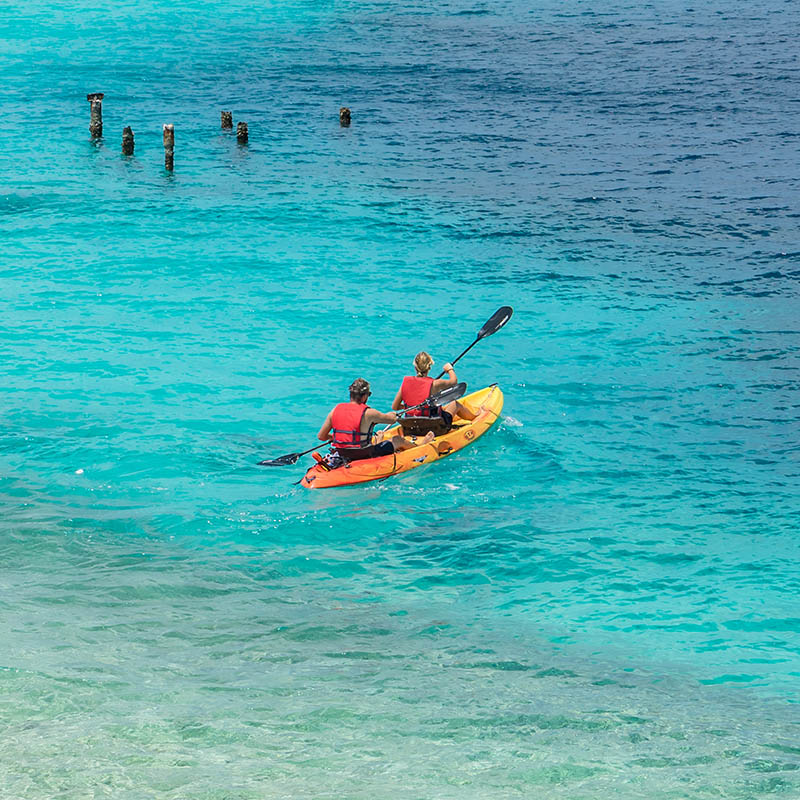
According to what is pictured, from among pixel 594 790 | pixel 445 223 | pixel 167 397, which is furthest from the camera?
pixel 445 223

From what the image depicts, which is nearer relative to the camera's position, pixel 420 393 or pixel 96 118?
pixel 420 393

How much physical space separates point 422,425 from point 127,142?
2406 centimetres

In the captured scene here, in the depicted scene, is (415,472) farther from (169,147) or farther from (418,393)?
(169,147)

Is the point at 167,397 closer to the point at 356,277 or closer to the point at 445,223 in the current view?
the point at 356,277

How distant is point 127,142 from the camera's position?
38.0 m

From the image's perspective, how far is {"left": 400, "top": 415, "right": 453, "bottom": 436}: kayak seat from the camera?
17.8 meters

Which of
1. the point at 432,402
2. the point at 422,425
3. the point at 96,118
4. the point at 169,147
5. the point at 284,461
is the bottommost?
the point at 284,461

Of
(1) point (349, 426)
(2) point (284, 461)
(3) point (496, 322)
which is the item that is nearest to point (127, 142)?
(3) point (496, 322)

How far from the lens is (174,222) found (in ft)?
104

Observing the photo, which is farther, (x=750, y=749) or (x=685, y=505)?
(x=685, y=505)

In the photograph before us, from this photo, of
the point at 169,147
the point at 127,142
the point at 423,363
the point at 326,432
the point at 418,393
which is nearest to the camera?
the point at 326,432

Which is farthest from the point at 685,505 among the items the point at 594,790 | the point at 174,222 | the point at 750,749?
the point at 174,222

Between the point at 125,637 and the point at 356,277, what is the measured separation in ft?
53.5

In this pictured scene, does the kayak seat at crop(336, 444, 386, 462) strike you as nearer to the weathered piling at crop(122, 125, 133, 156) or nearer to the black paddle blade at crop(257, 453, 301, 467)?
the black paddle blade at crop(257, 453, 301, 467)
